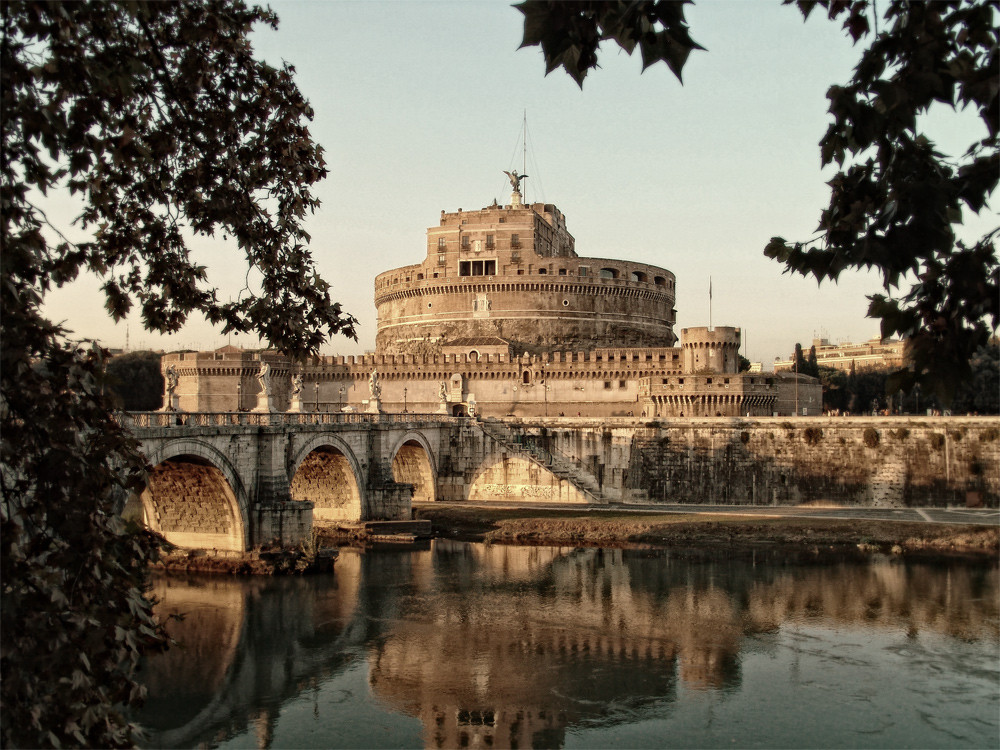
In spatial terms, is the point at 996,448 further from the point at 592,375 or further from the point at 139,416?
the point at 139,416

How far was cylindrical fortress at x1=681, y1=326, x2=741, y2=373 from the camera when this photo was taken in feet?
161

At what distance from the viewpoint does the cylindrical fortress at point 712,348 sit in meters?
49.1

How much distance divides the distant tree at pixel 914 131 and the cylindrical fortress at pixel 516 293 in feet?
186

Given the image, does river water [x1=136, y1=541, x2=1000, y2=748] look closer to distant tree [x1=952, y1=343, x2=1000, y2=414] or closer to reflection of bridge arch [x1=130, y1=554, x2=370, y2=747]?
reflection of bridge arch [x1=130, y1=554, x2=370, y2=747]

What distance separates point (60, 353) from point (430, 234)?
6254cm

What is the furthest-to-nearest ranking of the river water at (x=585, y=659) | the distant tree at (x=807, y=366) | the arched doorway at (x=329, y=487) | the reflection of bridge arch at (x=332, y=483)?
the distant tree at (x=807, y=366), the arched doorway at (x=329, y=487), the reflection of bridge arch at (x=332, y=483), the river water at (x=585, y=659)

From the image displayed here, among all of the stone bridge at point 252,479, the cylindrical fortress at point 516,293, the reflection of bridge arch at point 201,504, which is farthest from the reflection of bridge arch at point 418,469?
the cylindrical fortress at point 516,293

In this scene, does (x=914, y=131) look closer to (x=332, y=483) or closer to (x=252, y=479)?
(x=252, y=479)

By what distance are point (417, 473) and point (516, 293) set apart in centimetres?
2311

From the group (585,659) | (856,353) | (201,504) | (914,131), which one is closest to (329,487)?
(201,504)

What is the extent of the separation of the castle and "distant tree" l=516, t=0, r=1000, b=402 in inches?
1431

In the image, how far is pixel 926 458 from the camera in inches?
1524

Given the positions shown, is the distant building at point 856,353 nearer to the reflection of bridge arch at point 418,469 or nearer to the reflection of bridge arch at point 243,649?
the reflection of bridge arch at point 418,469

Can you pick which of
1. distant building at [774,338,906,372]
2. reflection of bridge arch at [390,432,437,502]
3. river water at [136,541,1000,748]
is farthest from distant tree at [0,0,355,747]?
distant building at [774,338,906,372]
